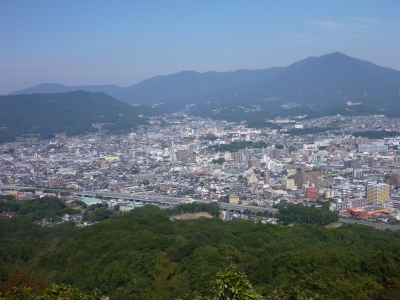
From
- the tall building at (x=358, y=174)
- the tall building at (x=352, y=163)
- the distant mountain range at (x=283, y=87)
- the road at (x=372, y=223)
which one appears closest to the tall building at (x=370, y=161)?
the tall building at (x=352, y=163)


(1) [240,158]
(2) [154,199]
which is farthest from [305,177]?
(1) [240,158]

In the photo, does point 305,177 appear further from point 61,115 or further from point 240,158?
point 61,115

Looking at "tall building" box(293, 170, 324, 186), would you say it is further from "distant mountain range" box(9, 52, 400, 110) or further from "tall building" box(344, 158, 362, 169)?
"distant mountain range" box(9, 52, 400, 110)

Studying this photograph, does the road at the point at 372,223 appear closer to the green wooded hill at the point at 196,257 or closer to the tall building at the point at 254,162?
the green wooded hill at the point at 196,257

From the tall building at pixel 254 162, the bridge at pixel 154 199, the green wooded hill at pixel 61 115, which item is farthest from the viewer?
the green wooded hill at pixel 61 115

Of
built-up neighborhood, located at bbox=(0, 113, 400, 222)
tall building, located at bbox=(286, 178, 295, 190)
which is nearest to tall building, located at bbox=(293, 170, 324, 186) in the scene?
built-up neighborhood, located at bbox=(0, 113, 400, 222)

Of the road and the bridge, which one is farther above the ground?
the road

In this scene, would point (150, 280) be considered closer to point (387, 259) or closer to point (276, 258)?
point (276, 258)
